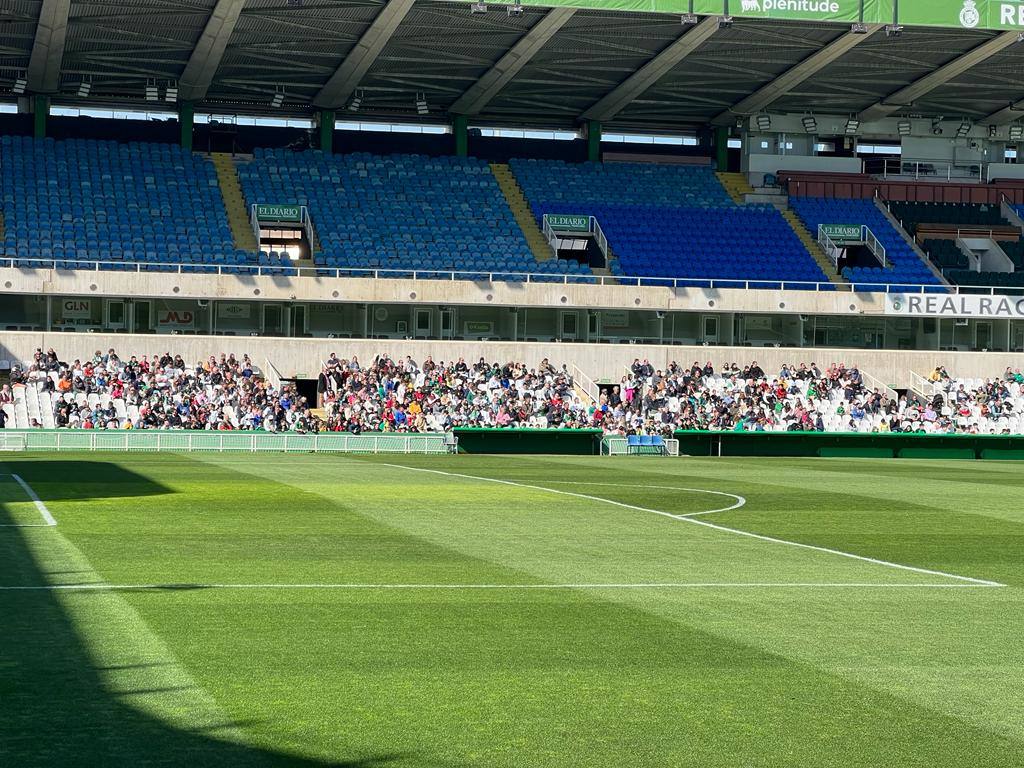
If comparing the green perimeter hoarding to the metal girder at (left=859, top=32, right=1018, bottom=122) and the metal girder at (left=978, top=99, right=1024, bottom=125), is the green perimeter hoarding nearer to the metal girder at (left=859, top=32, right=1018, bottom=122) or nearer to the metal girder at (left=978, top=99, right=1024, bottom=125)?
the metal girder at (left=859, top=32, right=1018, bottom=122)

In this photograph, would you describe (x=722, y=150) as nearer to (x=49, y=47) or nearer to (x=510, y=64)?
(x=510, y=64)

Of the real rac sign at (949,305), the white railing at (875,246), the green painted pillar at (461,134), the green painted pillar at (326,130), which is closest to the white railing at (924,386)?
the real rac sign at (949,305)

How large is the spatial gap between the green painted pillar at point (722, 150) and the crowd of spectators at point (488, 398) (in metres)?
18.4

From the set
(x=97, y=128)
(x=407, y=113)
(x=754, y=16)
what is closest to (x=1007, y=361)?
(x=754, y=16)

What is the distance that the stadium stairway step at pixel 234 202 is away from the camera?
6006 centimetres

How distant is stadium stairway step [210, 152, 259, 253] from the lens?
2365 inches

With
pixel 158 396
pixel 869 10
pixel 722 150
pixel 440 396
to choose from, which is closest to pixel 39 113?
pixel 158 396

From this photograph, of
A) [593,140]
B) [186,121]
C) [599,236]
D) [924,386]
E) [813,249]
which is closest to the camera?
[924,386]

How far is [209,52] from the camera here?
58344mm

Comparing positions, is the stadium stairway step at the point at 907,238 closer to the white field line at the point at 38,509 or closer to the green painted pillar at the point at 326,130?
the green painted pillar at the point at 326,130

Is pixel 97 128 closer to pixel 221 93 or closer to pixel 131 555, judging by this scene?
pixel 221 93

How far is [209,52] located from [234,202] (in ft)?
23.5

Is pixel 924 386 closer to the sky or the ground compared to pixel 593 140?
closer to the ground

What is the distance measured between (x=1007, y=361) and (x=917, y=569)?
4787cm
